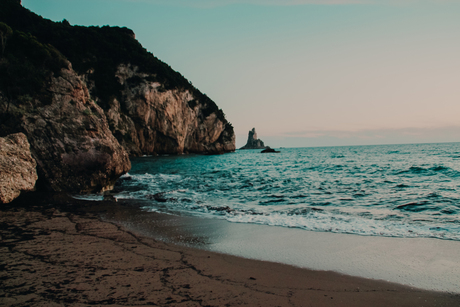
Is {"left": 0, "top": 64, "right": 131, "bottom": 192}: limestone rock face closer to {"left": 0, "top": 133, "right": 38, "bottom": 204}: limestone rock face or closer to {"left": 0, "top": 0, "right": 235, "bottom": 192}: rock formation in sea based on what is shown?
{"left": 0, "top": 0, "right": 235, "bottom": 192}: rock formation in sea

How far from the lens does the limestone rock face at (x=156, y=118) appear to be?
5141 cm

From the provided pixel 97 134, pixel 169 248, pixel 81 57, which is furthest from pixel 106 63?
pixel 169 248

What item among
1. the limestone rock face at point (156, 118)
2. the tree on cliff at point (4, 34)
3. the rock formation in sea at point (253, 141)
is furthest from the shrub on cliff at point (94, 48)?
the rock formation in sea at point (253, 141)

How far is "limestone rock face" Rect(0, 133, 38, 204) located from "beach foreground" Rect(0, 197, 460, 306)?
301 cm

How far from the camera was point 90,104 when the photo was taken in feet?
40.6

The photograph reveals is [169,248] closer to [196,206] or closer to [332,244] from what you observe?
[332,244]

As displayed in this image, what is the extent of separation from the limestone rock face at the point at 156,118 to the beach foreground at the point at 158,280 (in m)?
47.3

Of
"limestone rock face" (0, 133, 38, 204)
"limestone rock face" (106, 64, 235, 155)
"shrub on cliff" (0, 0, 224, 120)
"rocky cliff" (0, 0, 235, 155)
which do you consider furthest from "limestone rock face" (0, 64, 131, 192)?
"limestone rock face" (106, 64, 235, 155)

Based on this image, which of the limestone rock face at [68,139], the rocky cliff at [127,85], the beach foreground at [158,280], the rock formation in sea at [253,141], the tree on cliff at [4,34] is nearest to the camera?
the beach foreground at [158,280]

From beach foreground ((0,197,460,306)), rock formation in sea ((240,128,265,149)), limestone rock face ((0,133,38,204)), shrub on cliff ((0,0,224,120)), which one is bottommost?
beach foreground ((0,197,460,306))

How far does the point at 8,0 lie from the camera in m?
43.4

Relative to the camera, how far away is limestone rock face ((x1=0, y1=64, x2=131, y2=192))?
972 centimetres

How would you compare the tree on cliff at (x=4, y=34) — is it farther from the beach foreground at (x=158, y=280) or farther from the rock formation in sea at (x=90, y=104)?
the beach foreground at (x=158, y=280)

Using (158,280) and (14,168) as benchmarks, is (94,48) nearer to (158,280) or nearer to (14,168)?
(14,168)
